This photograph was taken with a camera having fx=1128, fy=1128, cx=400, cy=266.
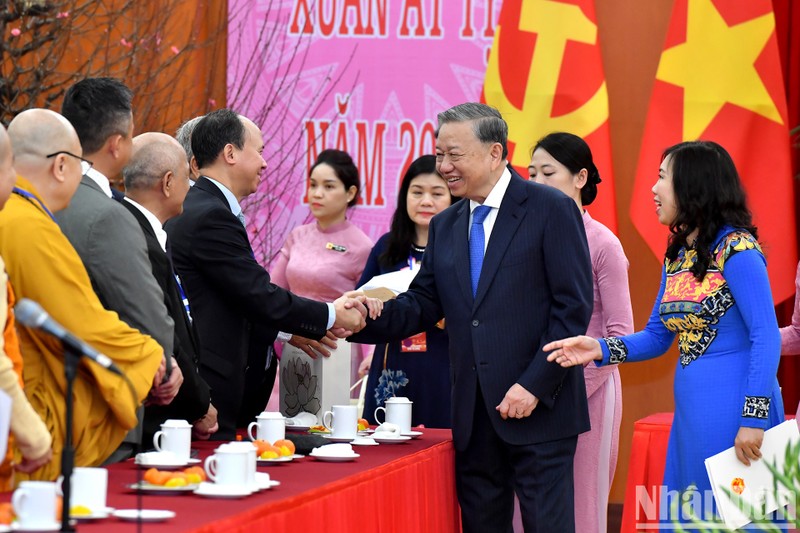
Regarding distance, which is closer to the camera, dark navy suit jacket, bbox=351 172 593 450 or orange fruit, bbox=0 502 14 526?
orange fruit, bbox=0 502 14 526

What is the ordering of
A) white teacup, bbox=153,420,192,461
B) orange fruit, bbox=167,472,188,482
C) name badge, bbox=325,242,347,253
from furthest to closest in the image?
name badge, bbox=325,242,347,253, white teacup, bbox=153,420,192,461, orange fruit, bbox=167,472,188,482

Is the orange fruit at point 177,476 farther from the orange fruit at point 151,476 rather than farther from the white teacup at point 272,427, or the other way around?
the white teacup at point 272,427

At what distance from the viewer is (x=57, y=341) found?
2.28 m

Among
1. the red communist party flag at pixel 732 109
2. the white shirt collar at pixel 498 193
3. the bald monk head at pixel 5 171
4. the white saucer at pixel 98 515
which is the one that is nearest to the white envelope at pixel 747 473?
the white shirt collar at pixel 498 193

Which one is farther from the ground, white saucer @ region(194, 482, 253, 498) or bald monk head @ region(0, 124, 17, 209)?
bald monk head @ region(0, 124, 17, 209)

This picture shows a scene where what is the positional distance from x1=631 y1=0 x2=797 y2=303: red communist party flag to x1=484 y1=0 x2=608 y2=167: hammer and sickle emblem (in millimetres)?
302

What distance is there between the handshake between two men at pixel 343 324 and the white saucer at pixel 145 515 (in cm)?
142

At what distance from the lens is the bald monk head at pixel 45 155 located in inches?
92.7

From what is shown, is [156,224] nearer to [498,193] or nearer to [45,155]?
[45,155]

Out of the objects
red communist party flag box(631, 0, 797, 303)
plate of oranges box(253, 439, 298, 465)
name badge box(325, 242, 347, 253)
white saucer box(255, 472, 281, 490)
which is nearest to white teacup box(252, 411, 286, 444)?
plate of oranges box(253, 439, 298, 465)

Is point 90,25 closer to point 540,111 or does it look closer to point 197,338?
point 540,111

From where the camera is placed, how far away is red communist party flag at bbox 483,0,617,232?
518cm

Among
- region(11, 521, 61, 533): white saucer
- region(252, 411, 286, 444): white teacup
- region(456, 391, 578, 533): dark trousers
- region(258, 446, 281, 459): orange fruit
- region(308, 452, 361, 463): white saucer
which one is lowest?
region(456, 391, 578, 533): dark trousers

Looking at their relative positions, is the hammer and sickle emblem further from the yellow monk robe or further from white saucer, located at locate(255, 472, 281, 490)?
white saucer, located at locate(255, 472, 281, 490)
